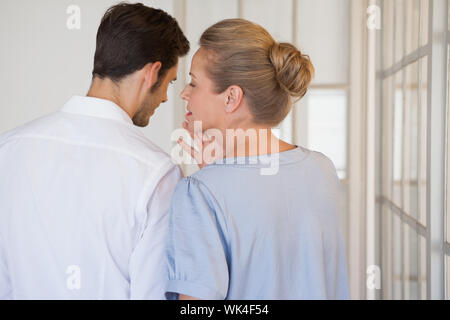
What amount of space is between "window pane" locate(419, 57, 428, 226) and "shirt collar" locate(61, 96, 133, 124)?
849 millimetres

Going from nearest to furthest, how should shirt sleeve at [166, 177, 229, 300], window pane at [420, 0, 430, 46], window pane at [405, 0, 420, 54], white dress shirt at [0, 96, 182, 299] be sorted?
shirt sleeve at [166, 177, 229, 300], white dress shirt at [0, 96, 182, 299], window pane at [420, 0, 430, 46], window pane at [405, 0, 420, 54]

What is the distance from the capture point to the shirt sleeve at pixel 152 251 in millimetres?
1021

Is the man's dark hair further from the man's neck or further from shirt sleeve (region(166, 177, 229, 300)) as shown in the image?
shirt sleeve (region(166, 177, 229, 300))

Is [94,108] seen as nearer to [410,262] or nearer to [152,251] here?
[152,251]

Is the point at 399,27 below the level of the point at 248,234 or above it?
above

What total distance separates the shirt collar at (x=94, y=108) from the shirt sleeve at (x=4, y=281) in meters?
0.35

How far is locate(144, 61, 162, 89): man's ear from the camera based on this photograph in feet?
3.72

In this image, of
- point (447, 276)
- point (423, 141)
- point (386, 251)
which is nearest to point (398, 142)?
point (423, 141)

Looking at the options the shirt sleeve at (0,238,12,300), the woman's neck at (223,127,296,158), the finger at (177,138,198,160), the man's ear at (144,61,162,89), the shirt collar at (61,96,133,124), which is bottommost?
the shirt sleeve at (0,238,12,300)

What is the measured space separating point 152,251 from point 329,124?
151 cm

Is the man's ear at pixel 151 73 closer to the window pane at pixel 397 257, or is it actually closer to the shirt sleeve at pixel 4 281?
the shirt sleeve at pixel 4 281

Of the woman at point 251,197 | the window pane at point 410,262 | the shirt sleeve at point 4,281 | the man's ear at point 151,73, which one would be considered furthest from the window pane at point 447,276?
the shirt sleeve at point 4,281

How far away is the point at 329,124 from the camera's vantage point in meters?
2.33

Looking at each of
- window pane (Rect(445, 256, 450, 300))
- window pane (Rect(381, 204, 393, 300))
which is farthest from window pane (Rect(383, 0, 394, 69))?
window pane (Rect(445, 256, 450, 300))
